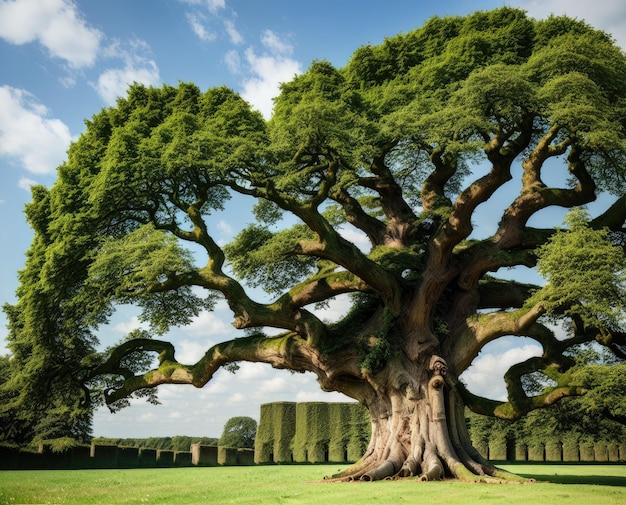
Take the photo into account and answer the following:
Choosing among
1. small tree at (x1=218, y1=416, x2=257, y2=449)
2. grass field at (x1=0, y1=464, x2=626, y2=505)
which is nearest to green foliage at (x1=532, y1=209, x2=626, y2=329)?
grass field at (x1=0, y1=464, x2=626, y2=505)

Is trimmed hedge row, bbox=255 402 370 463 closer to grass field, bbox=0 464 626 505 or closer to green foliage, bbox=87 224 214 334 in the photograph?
green foliage, bbox=87 224 214 334

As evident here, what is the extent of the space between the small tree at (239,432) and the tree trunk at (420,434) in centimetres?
3342

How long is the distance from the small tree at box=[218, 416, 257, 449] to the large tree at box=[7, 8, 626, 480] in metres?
28.5

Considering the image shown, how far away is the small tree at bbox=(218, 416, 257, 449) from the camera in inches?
1994

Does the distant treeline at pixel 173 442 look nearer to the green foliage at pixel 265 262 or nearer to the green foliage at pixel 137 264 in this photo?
the green foliage at pixel 265 262

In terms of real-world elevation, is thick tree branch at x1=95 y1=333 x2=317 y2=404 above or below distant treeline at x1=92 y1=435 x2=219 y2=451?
above

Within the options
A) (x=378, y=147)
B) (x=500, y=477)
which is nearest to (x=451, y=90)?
(x=378, y=147)

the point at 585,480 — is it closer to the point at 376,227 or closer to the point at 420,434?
the point at 420,434

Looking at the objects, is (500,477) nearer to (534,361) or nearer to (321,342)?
(534,361)

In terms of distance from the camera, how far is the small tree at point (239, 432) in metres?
50.7

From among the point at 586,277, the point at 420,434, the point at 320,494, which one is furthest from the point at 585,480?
the point at 320,494

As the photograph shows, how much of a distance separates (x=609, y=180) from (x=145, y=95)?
1704 centimetres

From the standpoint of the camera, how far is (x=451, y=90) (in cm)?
2008

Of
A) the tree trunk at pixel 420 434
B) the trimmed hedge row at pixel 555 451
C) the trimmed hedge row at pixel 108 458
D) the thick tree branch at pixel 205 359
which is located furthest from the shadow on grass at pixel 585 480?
the trimmed hedge row at pixel 555 451
